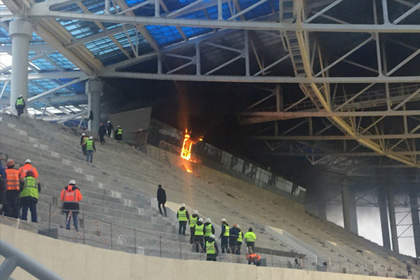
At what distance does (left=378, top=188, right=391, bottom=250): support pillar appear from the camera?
2766 inches

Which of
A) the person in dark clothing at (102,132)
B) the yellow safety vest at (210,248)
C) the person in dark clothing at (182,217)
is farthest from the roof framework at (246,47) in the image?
the yellow safety vest at (210,248)

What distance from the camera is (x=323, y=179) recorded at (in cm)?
6875

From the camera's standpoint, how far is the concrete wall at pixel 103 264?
9461mm

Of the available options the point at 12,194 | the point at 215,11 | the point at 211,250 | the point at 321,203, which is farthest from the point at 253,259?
the point at 321,203

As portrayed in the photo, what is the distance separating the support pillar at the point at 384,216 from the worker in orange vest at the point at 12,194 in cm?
6386

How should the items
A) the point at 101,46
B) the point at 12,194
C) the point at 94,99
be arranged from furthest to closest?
the point at 94,99, the point at 101,46, the point at 12,194

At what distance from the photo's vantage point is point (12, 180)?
12070 millimetres

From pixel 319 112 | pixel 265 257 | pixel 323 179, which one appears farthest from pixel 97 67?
pixel 323 179

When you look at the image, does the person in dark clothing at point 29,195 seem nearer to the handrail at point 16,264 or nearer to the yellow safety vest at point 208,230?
the yellow safety vest at point 208,230

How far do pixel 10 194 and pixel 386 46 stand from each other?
31005mm

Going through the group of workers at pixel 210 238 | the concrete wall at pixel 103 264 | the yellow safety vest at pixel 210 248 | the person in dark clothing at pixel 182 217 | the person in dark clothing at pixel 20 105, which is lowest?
the concrete wall at pixel 103 264

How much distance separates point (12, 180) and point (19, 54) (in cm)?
1861

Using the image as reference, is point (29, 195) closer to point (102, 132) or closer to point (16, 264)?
point (16, 264)

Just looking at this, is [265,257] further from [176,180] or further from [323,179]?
[323,179]
